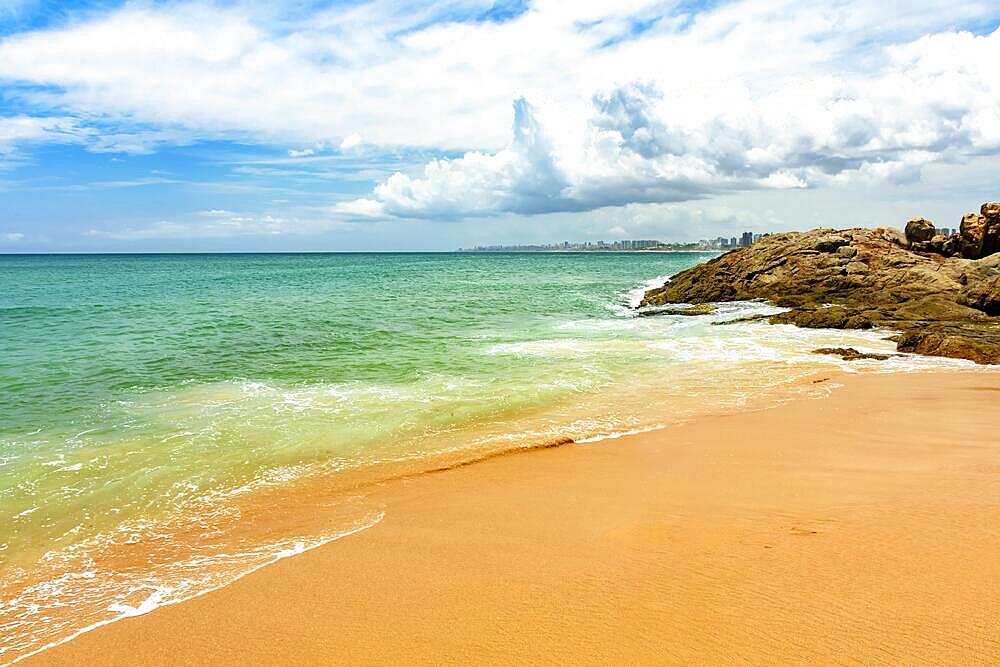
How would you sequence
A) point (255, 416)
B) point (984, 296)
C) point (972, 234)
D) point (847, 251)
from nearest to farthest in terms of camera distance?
point (255, 416) < point (984, 296) < point (972, 234) < point (847, 251)

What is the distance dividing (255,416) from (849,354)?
48.5ft

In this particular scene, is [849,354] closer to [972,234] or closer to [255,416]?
[255,416]

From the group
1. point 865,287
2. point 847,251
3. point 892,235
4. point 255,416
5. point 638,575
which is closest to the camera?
point 638,575

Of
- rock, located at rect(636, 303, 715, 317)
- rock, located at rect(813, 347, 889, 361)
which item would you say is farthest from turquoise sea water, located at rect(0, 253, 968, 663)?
rock, located at rect(636, 303, 715, 317)

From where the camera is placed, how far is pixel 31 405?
37.4 ft

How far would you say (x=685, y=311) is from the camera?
28.0 meters

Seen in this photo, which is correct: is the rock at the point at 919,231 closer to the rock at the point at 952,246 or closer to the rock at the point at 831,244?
the rock at the point at 952,246

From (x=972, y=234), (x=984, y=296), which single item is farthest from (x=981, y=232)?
(x=984, y=296)

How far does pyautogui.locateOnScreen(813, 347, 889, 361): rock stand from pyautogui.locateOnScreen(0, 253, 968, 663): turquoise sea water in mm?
677

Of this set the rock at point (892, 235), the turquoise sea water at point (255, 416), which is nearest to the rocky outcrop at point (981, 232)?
the rock at point (892, 235)

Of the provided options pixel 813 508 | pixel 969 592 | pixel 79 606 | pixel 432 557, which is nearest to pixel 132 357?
pixel 79 606

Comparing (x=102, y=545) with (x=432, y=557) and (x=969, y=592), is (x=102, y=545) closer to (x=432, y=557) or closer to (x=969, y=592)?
(x=432, y=557)

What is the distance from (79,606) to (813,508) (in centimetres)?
685

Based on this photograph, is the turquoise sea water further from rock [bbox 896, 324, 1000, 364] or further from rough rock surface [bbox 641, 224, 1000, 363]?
rough rock surface [bbox 641, 224, 1000, 363]
